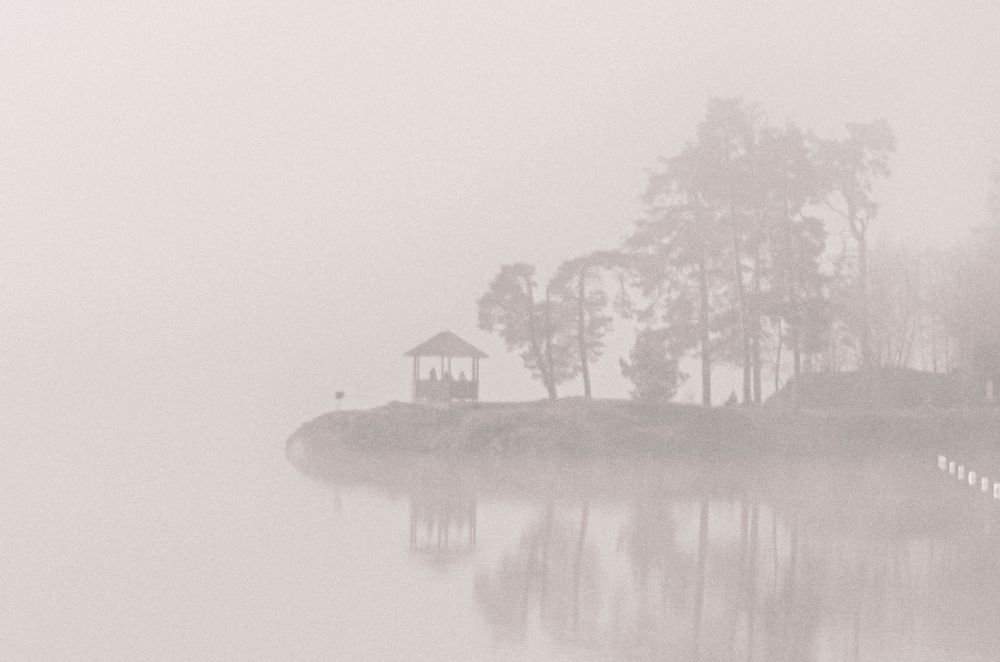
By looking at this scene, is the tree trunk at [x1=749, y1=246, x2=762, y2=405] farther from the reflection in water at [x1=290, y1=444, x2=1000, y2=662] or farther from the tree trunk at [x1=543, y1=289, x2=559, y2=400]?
the reflection in water at [x1=290, y1=444, x2=1000, y2=662]

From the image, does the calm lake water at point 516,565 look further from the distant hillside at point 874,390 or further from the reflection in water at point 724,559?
the distant hillside at point 874,390

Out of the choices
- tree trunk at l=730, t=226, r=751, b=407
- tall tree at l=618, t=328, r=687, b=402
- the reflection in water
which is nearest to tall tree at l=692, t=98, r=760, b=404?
tree trunk at l=730, t=226, r=751, b=407

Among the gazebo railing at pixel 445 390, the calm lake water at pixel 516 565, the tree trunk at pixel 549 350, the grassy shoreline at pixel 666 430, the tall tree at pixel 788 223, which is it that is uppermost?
the tall tree at pixel 788 223

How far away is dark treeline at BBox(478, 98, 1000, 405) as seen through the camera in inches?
2388

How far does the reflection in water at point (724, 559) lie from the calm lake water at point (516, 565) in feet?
0.24

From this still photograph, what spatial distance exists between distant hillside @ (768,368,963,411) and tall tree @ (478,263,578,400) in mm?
9072

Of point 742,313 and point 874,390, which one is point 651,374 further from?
point 874,390

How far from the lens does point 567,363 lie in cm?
6156

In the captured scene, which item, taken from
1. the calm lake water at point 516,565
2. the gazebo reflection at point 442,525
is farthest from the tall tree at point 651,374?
the gazebo reflection at point 442,525

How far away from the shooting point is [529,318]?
60.5 meters

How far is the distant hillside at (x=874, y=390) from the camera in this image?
5975cm

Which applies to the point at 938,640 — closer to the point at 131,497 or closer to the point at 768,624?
the point at 768,624

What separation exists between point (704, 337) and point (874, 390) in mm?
7182

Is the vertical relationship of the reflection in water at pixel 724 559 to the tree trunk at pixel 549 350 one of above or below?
below
